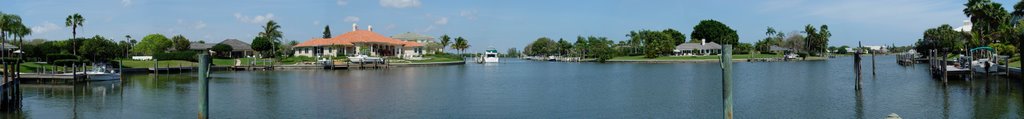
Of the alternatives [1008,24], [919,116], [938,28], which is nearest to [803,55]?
[938,28]

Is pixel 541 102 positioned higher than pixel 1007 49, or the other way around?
pixel 1007 49

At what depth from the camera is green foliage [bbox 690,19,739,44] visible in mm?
149250

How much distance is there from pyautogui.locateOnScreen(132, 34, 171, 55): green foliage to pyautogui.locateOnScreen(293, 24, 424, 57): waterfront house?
16027 millimetres

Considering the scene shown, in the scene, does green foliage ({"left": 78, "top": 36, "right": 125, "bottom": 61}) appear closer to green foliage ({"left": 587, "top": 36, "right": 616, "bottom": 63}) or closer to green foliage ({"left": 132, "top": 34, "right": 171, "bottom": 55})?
green foliage ({"left": 132, "top": 34, "right": 171, "bottom": 55})

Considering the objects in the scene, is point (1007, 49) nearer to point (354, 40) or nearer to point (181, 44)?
point (354, 40)

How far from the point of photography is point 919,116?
2444 centimetres

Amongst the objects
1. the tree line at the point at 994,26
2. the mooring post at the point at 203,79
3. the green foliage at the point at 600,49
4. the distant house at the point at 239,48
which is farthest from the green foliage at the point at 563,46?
the mooring post at the point at 203,79

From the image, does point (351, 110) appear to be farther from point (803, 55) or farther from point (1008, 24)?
point (803, 55)

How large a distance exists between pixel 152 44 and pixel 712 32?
90.6m

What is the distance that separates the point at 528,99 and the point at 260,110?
997 cm

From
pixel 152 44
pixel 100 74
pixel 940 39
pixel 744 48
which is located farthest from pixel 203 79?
pixel 744 48

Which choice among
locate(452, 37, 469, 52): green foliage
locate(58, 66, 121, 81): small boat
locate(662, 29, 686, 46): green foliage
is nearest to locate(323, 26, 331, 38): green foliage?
locate(452, 37, 469, 52): green foliage

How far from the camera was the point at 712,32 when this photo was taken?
14912 centimetres

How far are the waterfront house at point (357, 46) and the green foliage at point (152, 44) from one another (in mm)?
16027
